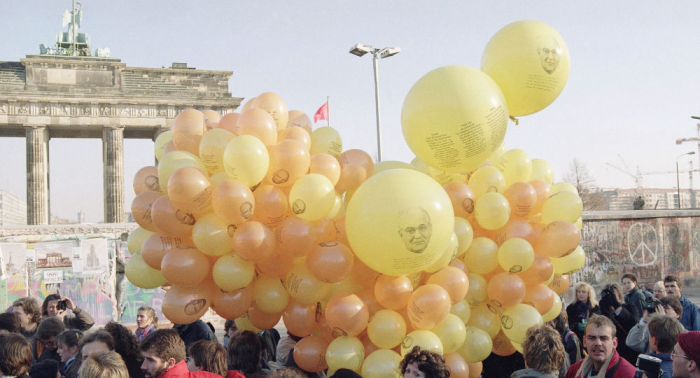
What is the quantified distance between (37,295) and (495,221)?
566 inches

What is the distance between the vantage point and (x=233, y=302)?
5.25 meters

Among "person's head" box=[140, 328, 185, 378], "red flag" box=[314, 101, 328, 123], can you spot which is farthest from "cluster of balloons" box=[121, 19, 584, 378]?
"red flag" box=[314, 101, 328, 123]

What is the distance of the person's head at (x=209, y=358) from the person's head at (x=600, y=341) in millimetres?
2788

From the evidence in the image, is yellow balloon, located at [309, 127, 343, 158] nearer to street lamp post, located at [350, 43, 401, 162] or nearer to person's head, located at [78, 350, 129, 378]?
person's head, located at [78, 350, 129, 378]

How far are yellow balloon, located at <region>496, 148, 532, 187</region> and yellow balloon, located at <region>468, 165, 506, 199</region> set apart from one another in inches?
14.7

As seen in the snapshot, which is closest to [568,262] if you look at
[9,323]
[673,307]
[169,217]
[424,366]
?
[673,307]

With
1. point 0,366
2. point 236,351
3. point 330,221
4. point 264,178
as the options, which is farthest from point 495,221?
point 0,366

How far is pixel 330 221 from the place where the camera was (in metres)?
5.33

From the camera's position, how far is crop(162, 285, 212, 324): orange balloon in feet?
17.1

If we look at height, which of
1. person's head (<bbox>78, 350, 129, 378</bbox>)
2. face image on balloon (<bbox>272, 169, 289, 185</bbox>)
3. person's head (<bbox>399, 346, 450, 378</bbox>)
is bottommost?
person's head (<bbox>399, 346, 450, 378</bbox>)

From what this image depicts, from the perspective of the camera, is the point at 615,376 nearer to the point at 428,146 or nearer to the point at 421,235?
the point at 421,235

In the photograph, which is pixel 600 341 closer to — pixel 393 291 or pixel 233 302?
pixel 393 291

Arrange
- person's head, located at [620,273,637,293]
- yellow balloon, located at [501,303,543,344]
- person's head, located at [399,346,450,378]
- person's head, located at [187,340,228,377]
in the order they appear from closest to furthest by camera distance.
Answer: person's head, located at [399,346,450,378], person's head, located at [187,340,228,377], yellow balloon, located at [501,303,543,344], person's head, located at [620,273,637,293]

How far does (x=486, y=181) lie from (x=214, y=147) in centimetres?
279
